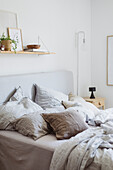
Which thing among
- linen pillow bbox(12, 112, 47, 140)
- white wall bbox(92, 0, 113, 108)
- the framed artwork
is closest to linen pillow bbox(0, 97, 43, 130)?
linen pillow bbox(12, 112, 47, 140)

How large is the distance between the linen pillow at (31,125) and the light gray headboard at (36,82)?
495mm

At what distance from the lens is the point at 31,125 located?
2.34m

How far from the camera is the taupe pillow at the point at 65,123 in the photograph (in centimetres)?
228

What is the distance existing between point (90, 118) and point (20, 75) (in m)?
1.10

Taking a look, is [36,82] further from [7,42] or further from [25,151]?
[25,151]

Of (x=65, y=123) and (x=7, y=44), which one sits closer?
(x=65, y=123)

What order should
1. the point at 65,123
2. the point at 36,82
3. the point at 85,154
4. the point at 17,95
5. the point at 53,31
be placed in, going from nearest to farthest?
1. the point at 85,154
2. the point at 65,123
3. the point at 17,95
4. the point at 36,82
5. the point at 53,31

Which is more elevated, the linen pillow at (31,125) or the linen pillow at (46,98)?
the linen pillow at (46,98)

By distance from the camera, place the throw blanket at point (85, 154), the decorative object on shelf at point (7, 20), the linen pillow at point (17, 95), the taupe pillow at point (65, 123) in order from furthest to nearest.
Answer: the decorative object on shelf at point (7, 20) → the linen pillow at point (17, 95) → the taupe pillow at point (65, 123) → the throw blanket at point (85, 154)

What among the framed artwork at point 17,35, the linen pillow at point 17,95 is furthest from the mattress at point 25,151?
the framed artwork at point 17,35

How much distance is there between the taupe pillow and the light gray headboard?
0.66 metres

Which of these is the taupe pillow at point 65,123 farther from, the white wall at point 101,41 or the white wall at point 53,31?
the white wall at point 101,41

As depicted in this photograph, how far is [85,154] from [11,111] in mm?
1064

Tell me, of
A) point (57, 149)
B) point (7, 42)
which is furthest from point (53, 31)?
point (57, 149)
